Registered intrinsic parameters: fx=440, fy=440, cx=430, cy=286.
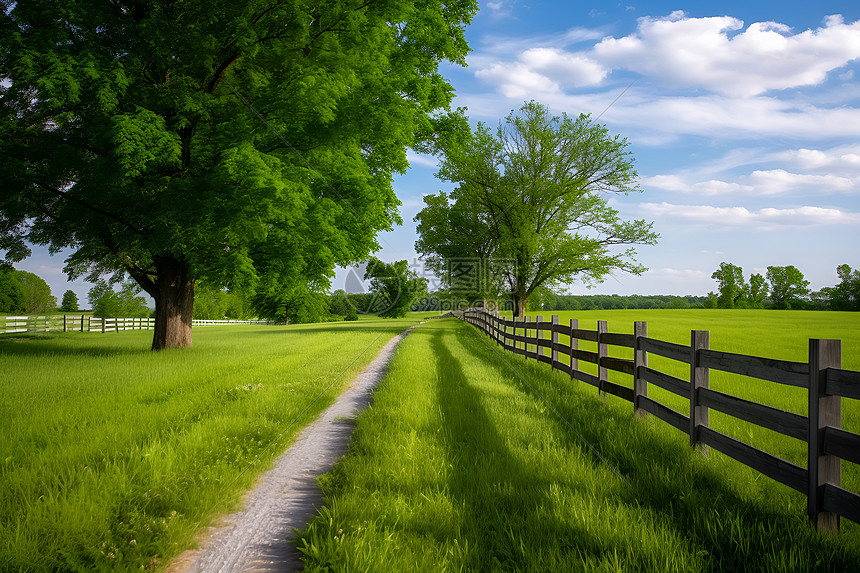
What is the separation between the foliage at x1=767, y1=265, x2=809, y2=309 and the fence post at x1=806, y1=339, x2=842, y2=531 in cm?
11340

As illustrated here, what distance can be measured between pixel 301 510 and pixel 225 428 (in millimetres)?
2602

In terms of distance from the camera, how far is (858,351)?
1565cm

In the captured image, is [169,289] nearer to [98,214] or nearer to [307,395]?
[98,214]

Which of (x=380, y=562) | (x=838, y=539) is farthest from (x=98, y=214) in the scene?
(x=838, y=539)

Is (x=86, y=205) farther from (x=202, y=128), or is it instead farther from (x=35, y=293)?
(x=35, y=293)

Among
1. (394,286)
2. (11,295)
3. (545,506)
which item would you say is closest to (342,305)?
(394,286)

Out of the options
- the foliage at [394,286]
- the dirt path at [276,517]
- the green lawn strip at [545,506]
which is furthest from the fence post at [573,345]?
the foliage at [394,286]

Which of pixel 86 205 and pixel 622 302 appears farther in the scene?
pixel 622 302

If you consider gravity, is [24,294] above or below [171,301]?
below

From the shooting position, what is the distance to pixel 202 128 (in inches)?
533

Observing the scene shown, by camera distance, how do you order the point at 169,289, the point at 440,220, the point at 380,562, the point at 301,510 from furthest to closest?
the point at 440,220, the point at 169,289, the point at 301,510, the point at 380,562

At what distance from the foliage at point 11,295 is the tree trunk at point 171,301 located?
98.9 metres

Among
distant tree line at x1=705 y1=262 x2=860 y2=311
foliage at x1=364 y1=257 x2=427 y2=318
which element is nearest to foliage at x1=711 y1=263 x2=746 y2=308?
distant tree line at x1=705 y1=262 x2=860 y2=311

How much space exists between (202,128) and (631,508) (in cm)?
1478
